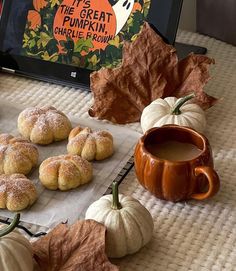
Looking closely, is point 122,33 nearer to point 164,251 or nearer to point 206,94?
point 206,94

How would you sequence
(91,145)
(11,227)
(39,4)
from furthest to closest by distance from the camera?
1. (39,4)
2. (91,145)
3. (11,227)

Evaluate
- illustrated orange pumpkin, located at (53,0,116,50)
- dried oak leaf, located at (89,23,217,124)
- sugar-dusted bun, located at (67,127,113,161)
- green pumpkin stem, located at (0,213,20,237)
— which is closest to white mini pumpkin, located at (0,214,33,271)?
green pumpkin stem, located at (0,213,20,237)

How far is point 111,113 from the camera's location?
3.31ft

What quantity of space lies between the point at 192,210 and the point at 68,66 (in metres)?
0.38

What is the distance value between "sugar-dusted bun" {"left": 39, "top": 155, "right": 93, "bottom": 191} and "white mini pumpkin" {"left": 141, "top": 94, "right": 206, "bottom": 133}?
12cm

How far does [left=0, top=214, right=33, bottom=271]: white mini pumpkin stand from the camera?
0.66 m

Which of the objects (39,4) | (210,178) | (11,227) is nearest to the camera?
(11,227)

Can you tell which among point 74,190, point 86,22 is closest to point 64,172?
point 74,190

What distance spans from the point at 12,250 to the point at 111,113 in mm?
385

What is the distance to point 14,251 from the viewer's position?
670 mm

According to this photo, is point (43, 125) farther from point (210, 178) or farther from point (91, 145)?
point (210, 178)

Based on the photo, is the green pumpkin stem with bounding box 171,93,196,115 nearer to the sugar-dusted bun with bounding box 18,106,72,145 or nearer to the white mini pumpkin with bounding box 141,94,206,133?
the white mini pumpkin with bounding box 141,94,206,133

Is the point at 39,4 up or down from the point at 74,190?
up

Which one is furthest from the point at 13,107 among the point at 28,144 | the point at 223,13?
the point at 223,13
